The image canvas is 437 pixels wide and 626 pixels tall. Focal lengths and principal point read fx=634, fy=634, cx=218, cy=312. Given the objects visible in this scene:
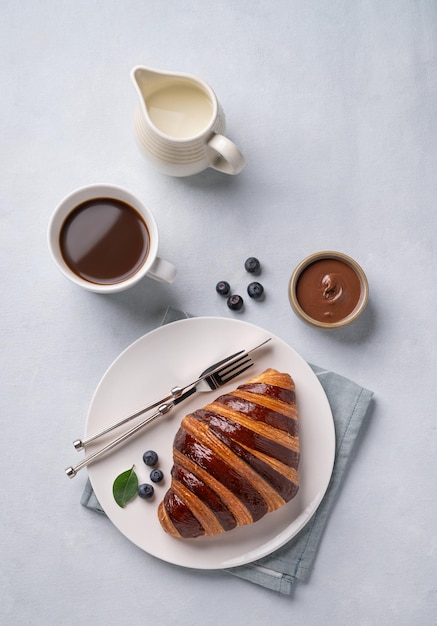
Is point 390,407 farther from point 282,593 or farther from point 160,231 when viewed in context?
point 160,231

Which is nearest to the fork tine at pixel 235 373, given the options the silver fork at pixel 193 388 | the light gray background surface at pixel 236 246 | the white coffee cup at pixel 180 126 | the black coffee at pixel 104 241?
the silver fork at pixel 193 388

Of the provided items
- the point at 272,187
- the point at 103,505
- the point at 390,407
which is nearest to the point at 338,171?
the point at 272,187

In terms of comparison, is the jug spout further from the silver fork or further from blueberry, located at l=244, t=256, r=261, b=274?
the silver fork

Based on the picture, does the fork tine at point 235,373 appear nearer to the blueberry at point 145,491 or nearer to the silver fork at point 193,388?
the silver fork at point 193,388

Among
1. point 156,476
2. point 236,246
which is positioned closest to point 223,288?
point 236,246

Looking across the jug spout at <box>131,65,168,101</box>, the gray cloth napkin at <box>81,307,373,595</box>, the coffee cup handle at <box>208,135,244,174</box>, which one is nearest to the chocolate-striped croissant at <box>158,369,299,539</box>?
the gray cloth napkin at <box>81,307,373,595</box>
